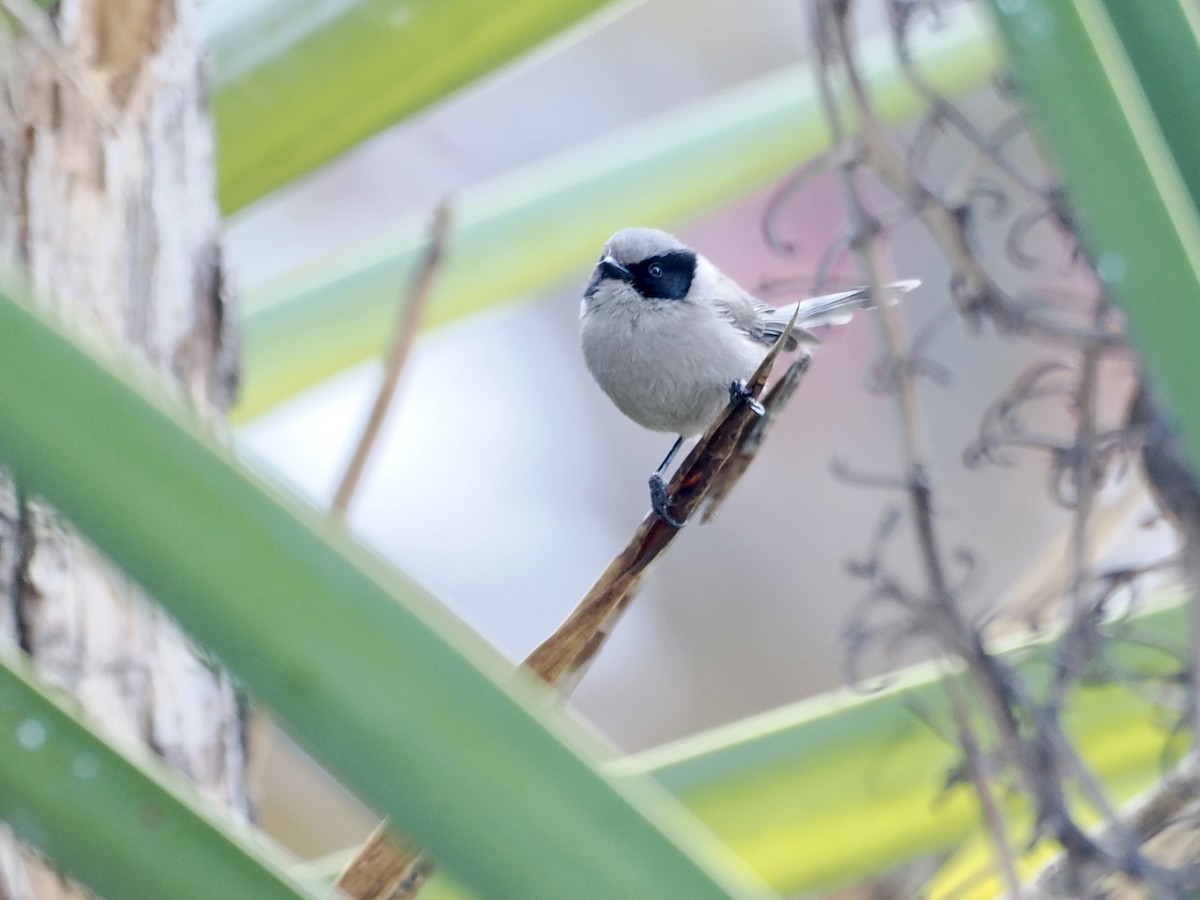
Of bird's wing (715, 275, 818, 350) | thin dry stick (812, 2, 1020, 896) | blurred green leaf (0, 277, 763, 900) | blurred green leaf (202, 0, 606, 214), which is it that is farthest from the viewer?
bird's wing (715, 275, 818, 350)

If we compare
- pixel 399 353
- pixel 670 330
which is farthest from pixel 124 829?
pixel 670 330

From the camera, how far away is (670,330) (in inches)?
57.2

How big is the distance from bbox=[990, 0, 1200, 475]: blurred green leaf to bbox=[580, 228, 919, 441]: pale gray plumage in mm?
845

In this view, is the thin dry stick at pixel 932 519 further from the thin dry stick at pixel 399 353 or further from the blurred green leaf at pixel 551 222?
the blurred green leaf at pixel 551 222

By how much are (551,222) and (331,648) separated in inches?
36.5

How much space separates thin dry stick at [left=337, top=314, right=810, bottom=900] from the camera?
54 cm

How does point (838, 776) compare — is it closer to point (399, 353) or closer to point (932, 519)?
point (932, 519)

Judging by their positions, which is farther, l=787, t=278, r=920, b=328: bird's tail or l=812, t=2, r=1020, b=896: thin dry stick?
l=787, t=278, r=920, b=328: bird's tail

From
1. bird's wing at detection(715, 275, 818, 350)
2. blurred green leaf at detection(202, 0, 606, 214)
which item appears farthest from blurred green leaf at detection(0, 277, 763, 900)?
bird's wing at detection(715, 275, 818, 350)

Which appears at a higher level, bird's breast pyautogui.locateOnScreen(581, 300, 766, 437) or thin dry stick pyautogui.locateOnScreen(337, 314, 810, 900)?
bird's breast pyautogui.locateOnScreen(581, 300, 766, 437)

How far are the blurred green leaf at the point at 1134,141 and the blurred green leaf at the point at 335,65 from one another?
1.98ft

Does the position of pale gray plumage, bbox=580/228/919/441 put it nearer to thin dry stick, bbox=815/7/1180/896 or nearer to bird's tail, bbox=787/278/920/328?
bird's tail, bbox=787/278/920/328

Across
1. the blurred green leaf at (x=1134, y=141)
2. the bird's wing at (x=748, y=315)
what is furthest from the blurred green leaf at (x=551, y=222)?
the blurred green leaf at (x=1134, y=141)

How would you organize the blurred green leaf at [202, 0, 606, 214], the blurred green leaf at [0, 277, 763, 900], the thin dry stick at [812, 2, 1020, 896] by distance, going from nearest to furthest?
the blurred green leaf at [0, 277, 763, 900] → the thin dry stick at [812, 2, 1020, 896] → the blurred green leaf at [202, 0, 606, 214]
